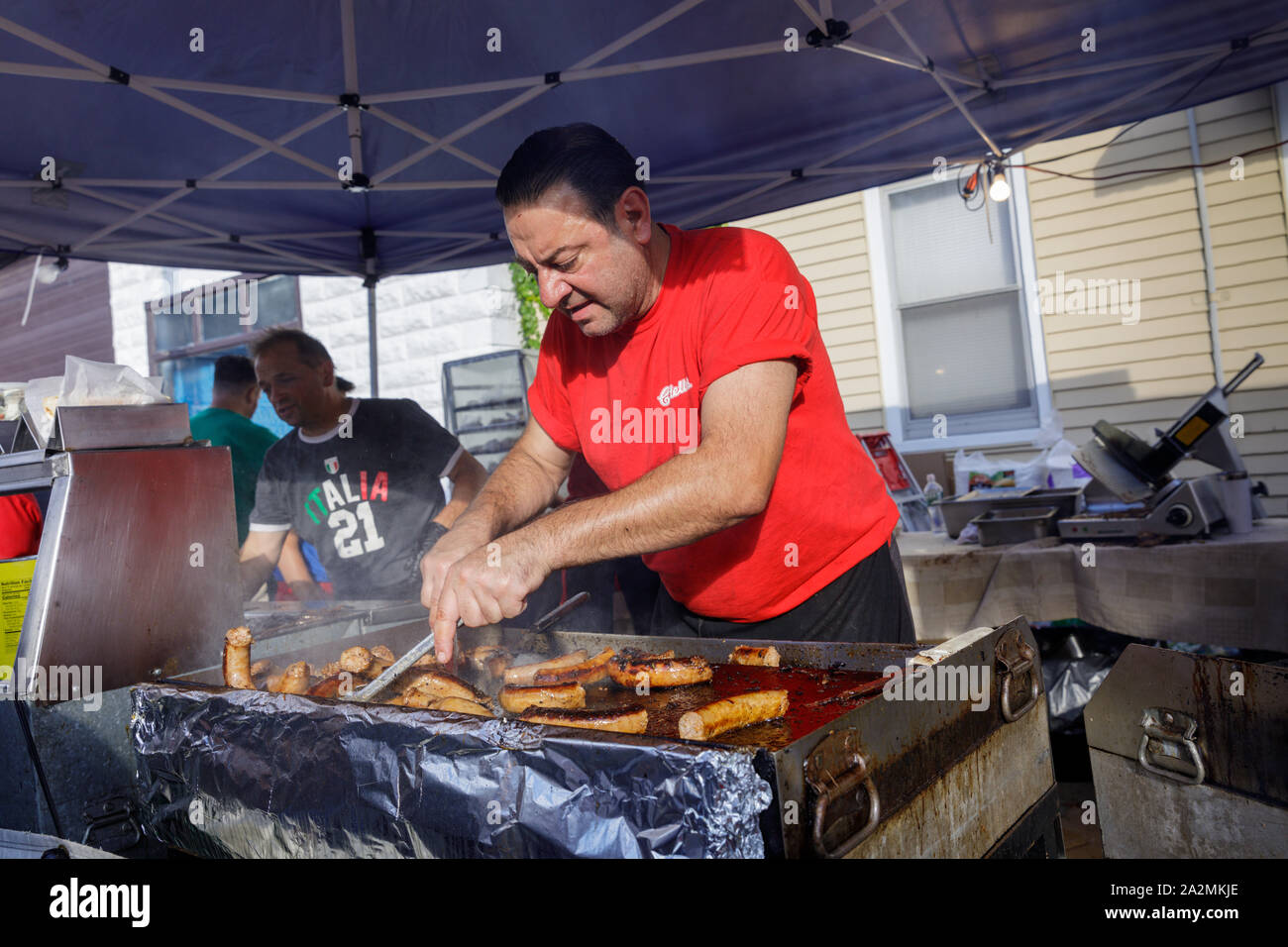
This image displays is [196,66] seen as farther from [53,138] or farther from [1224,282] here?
[1224,282]

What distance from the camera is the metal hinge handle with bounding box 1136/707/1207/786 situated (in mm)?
2297

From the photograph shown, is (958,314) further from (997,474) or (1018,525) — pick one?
(1018,525)

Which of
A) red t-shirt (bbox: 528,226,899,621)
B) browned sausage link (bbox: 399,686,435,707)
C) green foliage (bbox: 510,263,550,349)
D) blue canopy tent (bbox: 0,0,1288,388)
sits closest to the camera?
browned sausage link (bbox: 399,686,435,707)

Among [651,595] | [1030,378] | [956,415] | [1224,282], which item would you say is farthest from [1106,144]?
[651,595]

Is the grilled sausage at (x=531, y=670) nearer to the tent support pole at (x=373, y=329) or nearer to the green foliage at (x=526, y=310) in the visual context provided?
the tent support pole at (x=373, y=329)

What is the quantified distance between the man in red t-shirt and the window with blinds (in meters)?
5.24

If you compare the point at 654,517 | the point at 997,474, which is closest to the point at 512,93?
the point at 654,517

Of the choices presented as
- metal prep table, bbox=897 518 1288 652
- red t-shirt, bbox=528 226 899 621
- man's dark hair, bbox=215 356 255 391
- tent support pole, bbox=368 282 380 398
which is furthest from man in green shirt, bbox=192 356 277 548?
metal prep table, bbox=897 518 1288 652

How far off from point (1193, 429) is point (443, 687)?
393cm

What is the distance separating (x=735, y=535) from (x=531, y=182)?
113 cm

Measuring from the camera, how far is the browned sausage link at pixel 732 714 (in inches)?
58.6

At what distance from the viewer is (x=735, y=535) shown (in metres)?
2.43

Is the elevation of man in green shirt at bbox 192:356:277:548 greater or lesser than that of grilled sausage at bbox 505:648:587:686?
greater

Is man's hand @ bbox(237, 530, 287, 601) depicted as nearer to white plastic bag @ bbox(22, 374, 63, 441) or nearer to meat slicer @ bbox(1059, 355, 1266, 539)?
white plastic bag @ bbox(22, 374, 63, 441)
